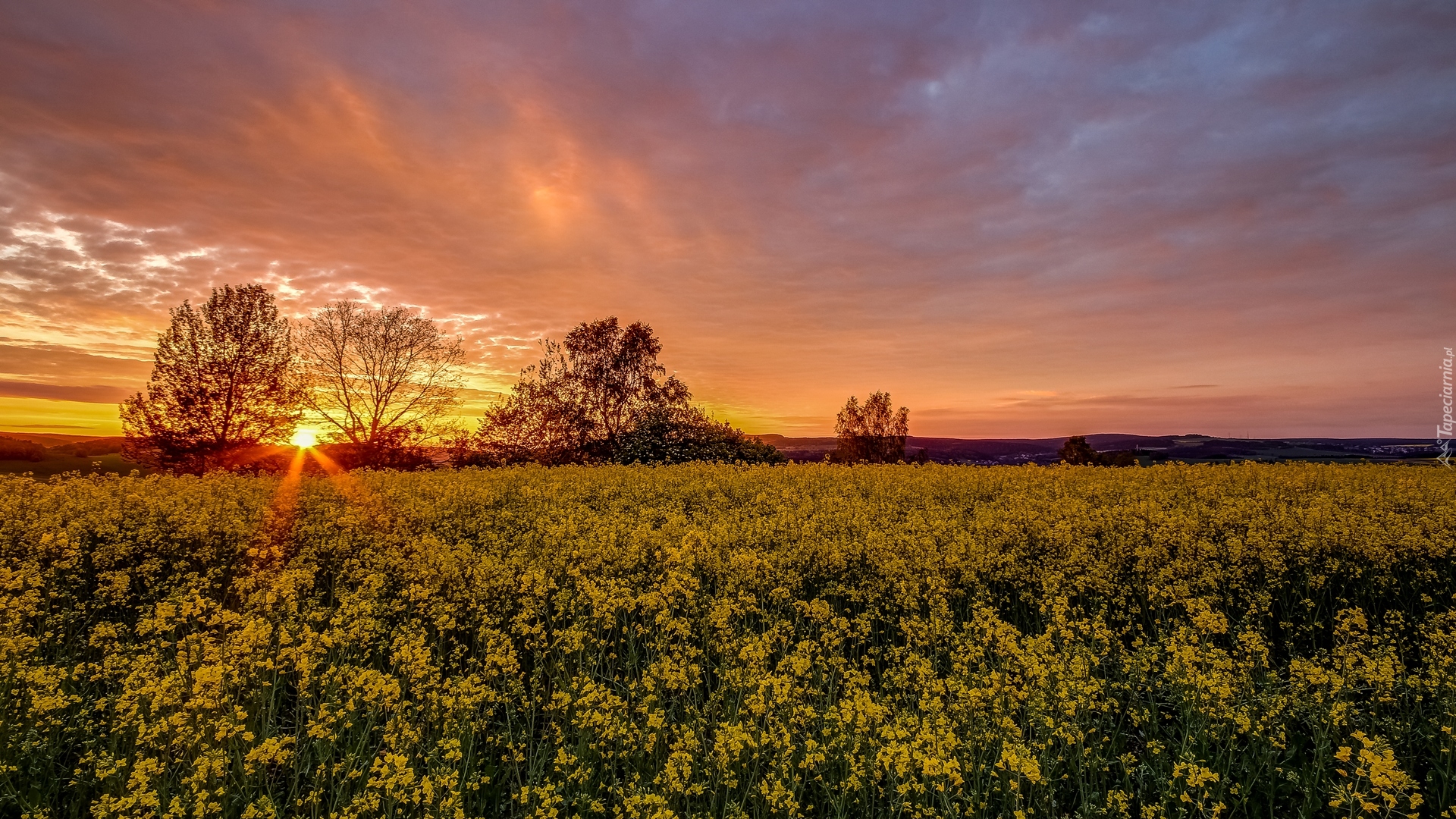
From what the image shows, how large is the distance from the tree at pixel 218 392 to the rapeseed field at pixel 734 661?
27.6 metres

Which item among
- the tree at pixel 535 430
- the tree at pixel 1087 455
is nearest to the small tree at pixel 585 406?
the tree at pixel 535 430

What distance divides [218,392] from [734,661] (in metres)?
41.4

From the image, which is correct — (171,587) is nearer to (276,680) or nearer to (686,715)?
(276,680)

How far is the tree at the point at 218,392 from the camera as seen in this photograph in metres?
34.7

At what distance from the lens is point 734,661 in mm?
6312

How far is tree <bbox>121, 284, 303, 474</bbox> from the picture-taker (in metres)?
34.7

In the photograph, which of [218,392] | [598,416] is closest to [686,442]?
[598,416]

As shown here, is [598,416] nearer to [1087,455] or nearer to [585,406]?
[585,406]

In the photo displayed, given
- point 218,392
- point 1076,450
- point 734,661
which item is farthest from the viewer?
point 1076,450

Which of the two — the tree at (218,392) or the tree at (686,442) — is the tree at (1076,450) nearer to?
the tree at (686,442)

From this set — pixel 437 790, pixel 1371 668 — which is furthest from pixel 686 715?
pixel 1371 668

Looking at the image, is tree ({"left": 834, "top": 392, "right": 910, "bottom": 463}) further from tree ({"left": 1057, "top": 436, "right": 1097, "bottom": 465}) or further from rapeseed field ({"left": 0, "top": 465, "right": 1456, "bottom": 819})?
rapeseed field ({"left": 0, "top": 465, "right": 1456, "bottom": 819})

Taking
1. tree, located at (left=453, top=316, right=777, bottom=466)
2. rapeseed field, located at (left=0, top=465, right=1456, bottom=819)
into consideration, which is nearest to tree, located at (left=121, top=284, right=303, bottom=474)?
tree, located at (left=453, top=316, right=777, bottom=466)

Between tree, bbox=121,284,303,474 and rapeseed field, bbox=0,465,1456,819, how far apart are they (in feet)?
90.5
